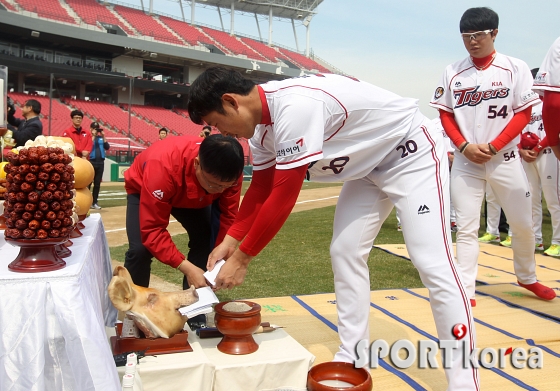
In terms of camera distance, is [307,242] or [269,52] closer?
[307,242]

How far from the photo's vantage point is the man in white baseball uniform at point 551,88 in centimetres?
313

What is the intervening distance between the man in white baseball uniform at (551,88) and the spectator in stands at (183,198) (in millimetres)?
1993

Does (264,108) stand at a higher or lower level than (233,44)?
lower

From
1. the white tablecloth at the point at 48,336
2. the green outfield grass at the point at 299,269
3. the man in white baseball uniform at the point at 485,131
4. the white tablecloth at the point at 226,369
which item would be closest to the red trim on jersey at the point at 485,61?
the man in white baseball uniform at the point at 485,131

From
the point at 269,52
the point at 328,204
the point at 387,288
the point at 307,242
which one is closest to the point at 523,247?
the point at 387,288

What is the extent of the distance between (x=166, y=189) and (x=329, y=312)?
1.65 meters

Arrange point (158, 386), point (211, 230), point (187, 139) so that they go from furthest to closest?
point (211, 230) → point (187, 139) → point (158, 386)

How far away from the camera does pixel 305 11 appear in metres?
46.1

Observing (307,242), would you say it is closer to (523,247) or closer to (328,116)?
(523,247)

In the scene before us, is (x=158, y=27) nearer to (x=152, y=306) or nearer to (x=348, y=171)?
(x=348, y=171)

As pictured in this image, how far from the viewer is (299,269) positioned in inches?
214

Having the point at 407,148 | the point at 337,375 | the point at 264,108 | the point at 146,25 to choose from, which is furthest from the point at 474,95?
the point at 146,25

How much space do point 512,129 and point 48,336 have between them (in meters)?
3.34

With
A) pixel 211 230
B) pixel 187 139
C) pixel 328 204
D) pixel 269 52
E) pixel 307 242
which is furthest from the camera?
pixel 269 52
